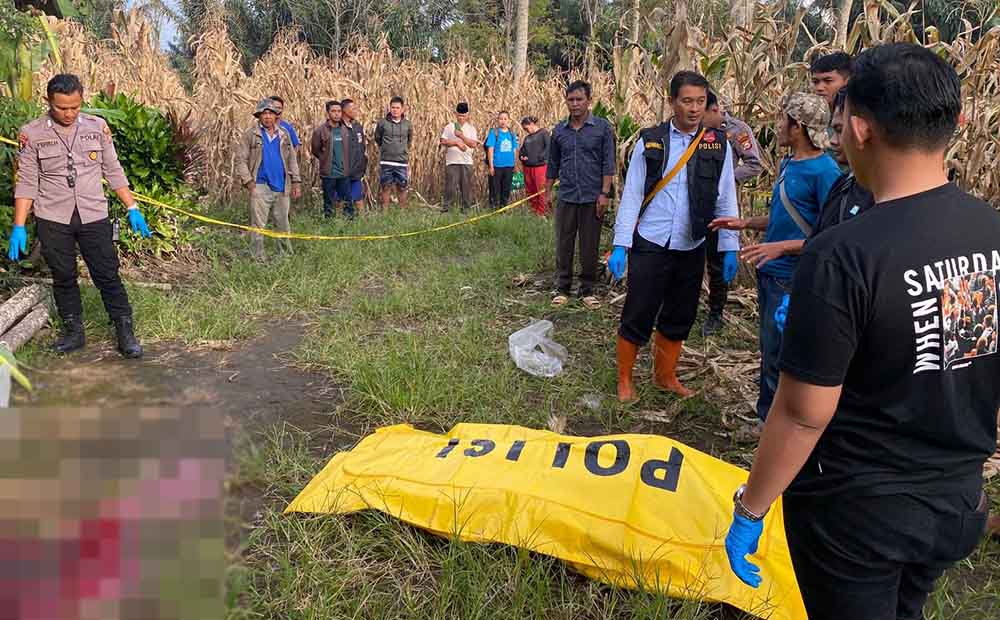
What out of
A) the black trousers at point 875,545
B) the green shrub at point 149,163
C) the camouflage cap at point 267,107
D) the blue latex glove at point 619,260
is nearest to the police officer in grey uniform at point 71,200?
the green shrub at point 149,163

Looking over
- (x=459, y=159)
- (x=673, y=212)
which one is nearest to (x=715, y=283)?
(x=673, y=212)

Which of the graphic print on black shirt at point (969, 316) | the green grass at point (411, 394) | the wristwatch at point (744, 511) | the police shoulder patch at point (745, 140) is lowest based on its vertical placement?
the green grass at point (411, 394)

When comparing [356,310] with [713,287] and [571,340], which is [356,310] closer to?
[571,340]

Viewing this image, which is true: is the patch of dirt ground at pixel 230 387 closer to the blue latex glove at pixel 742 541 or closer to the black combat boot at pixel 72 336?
the black combat boot at pixel 72 336

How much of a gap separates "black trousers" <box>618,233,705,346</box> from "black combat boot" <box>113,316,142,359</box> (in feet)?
10.4

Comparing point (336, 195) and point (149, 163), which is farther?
point (336, 195)

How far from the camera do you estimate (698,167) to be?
3770 millimetres

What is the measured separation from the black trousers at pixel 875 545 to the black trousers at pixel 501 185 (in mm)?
10237

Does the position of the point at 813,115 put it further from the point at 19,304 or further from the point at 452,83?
the point at 452,83

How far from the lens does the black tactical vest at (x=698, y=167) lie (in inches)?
148

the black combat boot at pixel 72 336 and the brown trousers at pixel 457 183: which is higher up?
the brown trousers at pixel 457 183

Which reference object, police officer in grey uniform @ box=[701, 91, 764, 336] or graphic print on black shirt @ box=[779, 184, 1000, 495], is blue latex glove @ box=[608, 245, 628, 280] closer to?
police officer in grey uniform @ box=[701, 91, 764, 336]

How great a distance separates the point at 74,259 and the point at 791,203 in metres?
4.41

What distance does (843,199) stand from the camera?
2.35 metres
